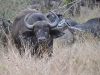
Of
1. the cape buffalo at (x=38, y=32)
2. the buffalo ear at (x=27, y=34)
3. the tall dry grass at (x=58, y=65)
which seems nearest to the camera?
the tall dry grass at (x=58, y=65)

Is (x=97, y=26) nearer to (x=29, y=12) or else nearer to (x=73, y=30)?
(x=73, y=30)

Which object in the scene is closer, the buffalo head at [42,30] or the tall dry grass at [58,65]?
the tall dry grass at [58,65]

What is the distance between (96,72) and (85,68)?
26 cm

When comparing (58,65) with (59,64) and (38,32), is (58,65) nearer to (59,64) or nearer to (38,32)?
(59,64)

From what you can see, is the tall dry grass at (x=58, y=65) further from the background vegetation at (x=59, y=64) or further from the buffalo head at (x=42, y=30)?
the buffalo head at (x=42, y=30)

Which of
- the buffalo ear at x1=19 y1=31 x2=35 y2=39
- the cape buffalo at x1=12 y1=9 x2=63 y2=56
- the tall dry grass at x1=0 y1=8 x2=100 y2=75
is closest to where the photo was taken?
the tall dry grass at x1=0 y1=8 x2=100 y2=75

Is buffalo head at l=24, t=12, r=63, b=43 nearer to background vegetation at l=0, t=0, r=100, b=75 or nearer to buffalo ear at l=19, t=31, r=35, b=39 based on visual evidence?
buffalo ear at l=19, t=31, r=35, b=39

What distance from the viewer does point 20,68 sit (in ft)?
21.3

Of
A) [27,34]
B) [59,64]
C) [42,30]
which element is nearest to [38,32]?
[42,30]

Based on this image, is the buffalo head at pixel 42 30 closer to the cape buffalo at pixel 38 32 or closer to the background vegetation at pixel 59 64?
the cape buffalo at pixel 38 32

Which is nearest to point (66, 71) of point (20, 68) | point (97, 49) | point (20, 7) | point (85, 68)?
point (85, 68)

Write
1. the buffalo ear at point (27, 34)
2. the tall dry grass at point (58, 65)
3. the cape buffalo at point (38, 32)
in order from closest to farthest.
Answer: the tall dry grass at point (58, 65)
the cape buffalo at point (38, 32)
the buffalo ear at point (27, 34)

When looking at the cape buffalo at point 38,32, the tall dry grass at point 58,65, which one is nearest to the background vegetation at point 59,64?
the tall dry grass at point 58,65

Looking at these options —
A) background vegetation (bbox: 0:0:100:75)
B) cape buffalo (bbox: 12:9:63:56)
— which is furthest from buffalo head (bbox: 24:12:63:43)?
background vegetation (bbox: 0:0:100:75)
